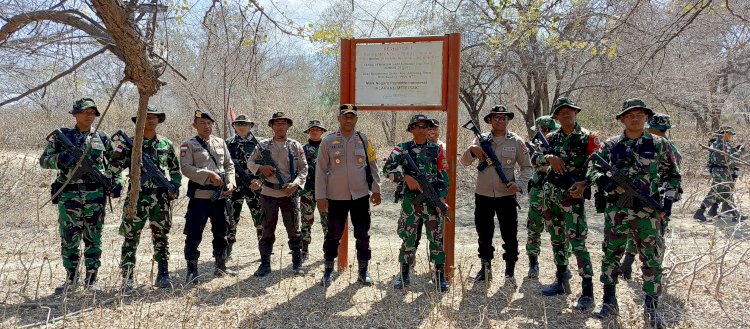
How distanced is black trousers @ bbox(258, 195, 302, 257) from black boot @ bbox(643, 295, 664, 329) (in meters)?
3.32

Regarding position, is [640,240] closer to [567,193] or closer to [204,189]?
[567,193]

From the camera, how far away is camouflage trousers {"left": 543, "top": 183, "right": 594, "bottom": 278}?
13.9 ft

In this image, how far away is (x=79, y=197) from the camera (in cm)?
441

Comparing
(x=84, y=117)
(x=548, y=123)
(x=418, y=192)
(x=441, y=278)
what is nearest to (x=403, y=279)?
(x=441, y=278)

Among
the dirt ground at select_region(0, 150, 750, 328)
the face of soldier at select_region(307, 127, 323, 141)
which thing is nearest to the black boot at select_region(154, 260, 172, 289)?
the dirt ground at select_region(0, 150, 750, 328)

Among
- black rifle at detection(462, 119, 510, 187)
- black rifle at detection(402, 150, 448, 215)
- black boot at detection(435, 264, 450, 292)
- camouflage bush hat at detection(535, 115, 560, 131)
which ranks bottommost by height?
black boot at detection(435, 264, 450, 292)

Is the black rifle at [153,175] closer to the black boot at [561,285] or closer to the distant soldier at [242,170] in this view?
the distant soldier at [242,170]

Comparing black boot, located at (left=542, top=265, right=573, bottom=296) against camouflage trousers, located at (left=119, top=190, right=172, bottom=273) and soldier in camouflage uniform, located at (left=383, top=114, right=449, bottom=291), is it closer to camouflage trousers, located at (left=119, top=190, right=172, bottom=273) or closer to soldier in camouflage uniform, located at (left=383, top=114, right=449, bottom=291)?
soldier in camouflage uniform, located at (left=383, top=114, right=449, bottom=291)

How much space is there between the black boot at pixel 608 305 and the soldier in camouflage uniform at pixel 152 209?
12.9 feet

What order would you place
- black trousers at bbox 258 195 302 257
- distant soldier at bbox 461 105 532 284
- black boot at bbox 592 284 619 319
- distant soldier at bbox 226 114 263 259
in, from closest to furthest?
black boot at bbox 592 284 619 319, distant soldier at bbox 461 105 532 284, black trousers at bbox 258 195 302 257, distant soldier at bbox 226 114 263 259

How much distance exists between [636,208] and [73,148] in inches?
190

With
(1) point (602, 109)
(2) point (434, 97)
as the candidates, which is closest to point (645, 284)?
(2) point (434, 97)

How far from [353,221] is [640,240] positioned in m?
2.49

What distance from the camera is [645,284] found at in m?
3.74
